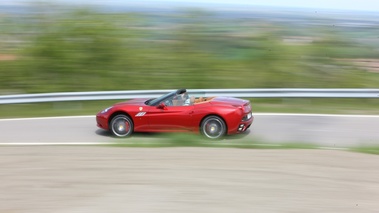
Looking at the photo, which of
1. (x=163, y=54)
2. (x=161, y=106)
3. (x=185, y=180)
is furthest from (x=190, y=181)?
(x=163, y=54)

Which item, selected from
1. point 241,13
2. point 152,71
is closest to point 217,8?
point 241,13

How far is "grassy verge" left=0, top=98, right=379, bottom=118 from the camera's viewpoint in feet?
49.5

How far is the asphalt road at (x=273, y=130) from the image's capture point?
455 inches

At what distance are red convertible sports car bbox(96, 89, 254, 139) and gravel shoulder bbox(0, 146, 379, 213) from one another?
3.54 meters

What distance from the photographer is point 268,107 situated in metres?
15.6

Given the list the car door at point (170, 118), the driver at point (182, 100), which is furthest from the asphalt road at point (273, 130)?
the driver at point (182, 100)

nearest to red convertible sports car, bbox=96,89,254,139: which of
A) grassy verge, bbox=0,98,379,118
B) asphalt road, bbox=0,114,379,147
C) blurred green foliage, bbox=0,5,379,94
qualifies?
asphalt road, bbox=0,114,379,147

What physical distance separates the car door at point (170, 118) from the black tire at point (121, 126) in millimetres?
515

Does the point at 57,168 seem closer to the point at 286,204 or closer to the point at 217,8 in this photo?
the point at 286,204

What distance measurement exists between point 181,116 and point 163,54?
933cm

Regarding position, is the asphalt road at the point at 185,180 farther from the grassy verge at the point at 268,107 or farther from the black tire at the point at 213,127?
the grassy verge at the point at 268,107

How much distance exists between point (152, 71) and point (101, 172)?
540 inches

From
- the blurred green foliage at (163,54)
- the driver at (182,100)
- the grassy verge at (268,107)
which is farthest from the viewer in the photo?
the blurred green foliage at (163,54)

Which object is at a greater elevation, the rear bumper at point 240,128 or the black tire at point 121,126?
the black tire at point 121,126
